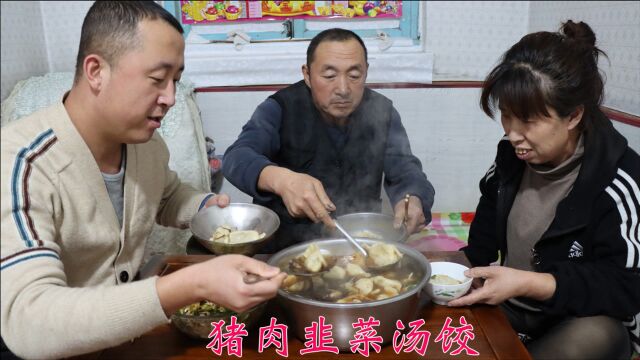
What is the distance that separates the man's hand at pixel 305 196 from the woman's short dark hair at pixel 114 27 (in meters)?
0.70

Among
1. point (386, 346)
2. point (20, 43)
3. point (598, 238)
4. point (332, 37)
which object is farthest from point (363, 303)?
point (20, 43)

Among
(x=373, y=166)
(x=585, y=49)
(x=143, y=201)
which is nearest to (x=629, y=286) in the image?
(x=585, y=49)

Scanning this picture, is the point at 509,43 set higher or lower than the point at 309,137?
higher

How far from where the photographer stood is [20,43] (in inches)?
146

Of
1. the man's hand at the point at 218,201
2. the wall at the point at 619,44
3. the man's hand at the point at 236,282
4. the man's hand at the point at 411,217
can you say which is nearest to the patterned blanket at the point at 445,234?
the man's hand at the point at 411,217

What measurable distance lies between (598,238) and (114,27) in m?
1.65

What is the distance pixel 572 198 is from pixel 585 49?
51 cm

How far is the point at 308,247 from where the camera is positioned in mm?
1536

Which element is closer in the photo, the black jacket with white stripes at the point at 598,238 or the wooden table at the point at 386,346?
the wooden table at the point at 386,346

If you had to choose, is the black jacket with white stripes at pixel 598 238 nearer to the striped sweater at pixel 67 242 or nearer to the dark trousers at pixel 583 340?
the dark trousers at pixel 583 340

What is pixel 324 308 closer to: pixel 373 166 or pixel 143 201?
pixel 143 201

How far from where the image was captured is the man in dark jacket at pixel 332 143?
2375mm

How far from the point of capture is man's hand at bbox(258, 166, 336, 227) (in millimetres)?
1729

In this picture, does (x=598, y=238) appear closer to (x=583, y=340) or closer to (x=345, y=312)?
(x=583, y=340)
